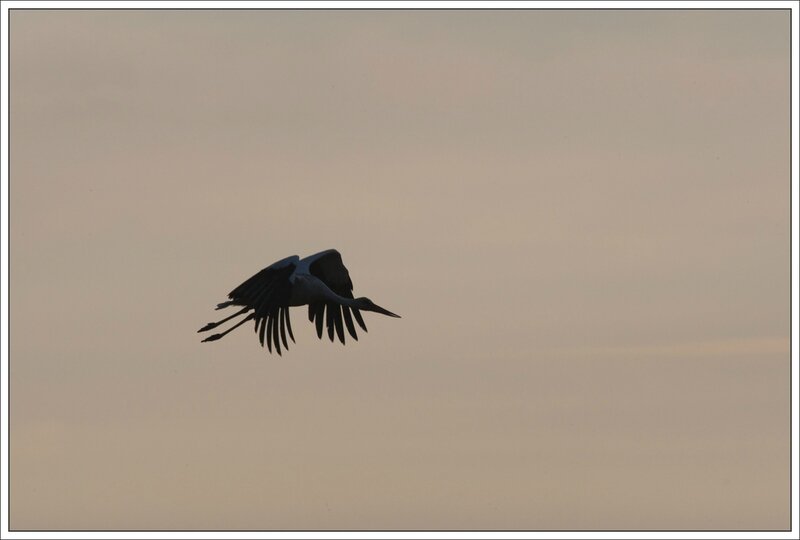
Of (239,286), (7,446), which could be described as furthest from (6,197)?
(239,286)

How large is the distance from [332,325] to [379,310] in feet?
6.82

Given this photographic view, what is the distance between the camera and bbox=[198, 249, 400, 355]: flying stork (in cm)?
4219

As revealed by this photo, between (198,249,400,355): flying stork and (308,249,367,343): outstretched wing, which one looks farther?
(308,249,367,343): outstretched wing

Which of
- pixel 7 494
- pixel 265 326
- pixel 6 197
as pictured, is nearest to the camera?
pixel 265 326

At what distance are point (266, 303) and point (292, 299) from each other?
0.79m

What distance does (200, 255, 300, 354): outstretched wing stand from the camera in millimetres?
42094

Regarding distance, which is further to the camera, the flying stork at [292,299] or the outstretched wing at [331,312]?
the outstretched wing at [331,312]

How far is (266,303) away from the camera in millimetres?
42375

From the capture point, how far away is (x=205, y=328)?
42562 mm

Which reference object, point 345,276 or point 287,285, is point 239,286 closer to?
point 287,285

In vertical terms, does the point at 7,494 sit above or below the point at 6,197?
below

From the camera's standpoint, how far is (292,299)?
141ft

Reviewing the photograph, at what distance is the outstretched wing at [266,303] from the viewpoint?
1657 inches

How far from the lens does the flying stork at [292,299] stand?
42.2 m
